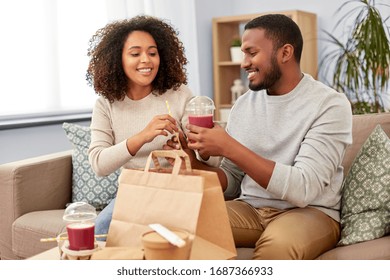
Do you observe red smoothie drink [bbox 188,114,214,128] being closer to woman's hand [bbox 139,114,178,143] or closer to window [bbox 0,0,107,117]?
woman's hand [bbox 139,114,178,143]

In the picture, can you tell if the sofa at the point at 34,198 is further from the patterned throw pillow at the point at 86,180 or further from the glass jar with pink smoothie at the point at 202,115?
the glass jar with pink smoothie at the point at 202,115

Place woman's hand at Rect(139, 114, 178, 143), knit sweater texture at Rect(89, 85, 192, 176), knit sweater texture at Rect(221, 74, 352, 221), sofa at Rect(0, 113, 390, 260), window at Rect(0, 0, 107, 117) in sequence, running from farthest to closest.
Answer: window at Rect(0, 0, 107, 117)
sofa at Rect(0, 113, 390, 260)
knit sweater texture at Rect(89, 85, 192, 176)
woman's hand at Rect(139, 114, 178, 143)
knit sweater texture at Rect(221, 74, 352, 221)

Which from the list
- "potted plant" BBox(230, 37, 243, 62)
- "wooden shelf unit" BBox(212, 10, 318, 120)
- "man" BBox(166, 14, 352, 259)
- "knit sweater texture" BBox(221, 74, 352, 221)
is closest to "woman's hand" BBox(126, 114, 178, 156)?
"man" BBox(166, 14, 352, 259)

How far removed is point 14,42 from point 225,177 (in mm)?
1901

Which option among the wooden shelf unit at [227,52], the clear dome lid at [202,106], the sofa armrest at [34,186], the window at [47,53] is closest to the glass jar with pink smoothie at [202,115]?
the clear dome lid at [202,106]

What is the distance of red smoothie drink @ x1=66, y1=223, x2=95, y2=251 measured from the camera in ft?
4.55

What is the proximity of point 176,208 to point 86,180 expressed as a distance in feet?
4.24

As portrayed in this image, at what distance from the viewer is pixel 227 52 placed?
4770 mm

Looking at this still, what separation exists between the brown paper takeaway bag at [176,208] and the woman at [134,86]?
0.58 metres

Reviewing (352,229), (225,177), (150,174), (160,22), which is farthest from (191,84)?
(150,174)

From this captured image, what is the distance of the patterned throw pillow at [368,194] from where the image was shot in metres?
1.78

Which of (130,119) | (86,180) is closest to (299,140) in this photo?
(130,119)

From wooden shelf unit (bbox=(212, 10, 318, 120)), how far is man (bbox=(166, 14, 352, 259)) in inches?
97.1
